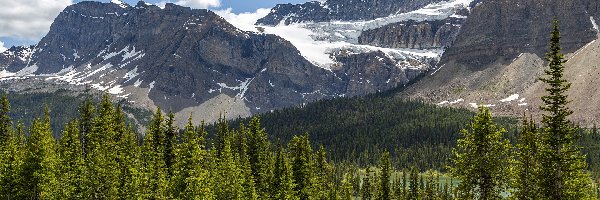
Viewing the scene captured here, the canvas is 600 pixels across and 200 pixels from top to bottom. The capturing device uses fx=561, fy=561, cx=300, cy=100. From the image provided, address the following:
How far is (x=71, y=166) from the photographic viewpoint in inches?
2500

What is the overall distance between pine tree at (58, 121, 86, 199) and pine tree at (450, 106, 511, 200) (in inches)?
1420

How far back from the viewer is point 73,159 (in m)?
65.6

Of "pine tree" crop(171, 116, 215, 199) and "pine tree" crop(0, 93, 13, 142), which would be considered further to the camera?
"pine tree" crop(0, 93, 13, 142)

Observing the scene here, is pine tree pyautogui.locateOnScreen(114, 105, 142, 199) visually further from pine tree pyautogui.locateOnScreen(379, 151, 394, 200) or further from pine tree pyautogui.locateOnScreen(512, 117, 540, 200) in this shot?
pine tree pyautogui.locateOnScreen(512, 117, 540, 200)

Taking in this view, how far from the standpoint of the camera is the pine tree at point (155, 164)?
53600 millimetres

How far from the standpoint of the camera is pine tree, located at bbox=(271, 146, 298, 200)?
6419 cm

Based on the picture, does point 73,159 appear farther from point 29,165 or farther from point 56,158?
point 29,165

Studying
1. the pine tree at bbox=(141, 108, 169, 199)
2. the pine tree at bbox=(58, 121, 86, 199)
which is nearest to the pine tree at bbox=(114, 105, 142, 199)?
the pine tree at bbox=(141, 108, 169, 199)

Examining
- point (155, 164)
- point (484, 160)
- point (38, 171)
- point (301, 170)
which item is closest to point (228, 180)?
point (301, 170)

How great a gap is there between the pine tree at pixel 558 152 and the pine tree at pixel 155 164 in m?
33.5

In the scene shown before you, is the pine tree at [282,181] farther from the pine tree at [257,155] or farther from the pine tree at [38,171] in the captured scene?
the pine tree at [38,171]

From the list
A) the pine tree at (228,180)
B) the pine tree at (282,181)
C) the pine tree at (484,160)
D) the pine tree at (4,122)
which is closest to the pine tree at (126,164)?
the pine tree at (228,180)

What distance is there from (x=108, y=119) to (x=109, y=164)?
11794 millimetres

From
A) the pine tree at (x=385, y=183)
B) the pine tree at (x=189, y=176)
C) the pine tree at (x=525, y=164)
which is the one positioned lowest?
the pine tree at (x=385, y=183)
